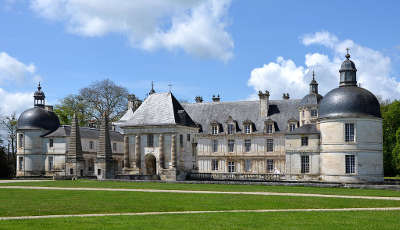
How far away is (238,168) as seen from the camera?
56094 millimetres

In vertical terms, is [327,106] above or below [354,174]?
above

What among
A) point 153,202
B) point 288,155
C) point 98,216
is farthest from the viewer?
point 288,155

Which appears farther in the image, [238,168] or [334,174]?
[238,168]

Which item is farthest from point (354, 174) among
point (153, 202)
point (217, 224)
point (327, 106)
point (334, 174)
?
point (217, 224)

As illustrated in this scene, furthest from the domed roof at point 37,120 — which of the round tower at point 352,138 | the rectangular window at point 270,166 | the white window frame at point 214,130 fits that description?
the round tower at point 352,138

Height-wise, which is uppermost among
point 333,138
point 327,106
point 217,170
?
point 327,106

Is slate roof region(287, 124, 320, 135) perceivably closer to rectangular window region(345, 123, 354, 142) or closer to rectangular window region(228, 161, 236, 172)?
rectangular window region(345, 123, 354, 142)

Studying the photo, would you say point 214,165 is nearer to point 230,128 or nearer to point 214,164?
point 214,164

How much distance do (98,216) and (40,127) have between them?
43569 millimetres

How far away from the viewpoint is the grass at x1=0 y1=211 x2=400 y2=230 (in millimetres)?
12914

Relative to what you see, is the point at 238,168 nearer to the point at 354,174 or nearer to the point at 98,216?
the point at 354,174

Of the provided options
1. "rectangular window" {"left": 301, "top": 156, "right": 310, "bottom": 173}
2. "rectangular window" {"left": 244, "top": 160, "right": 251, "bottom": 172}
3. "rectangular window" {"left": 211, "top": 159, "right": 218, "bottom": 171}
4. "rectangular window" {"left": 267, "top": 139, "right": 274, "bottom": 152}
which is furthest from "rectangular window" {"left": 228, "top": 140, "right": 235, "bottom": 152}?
"rectangular window" {"left": 301, "top": 156, "right": 310, "bottom": 173}

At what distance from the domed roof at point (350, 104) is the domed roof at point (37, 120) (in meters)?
30.6

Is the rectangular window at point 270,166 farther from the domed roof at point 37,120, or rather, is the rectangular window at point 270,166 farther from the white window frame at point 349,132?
the domed roof at point 37,120
